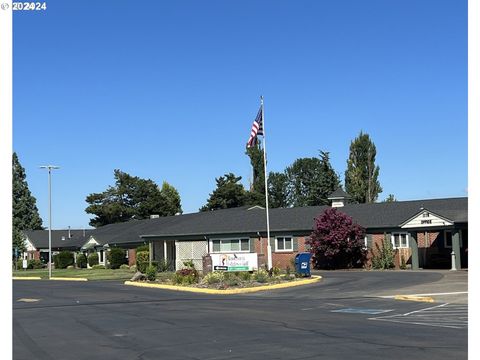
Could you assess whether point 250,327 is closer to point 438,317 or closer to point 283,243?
point 438,317

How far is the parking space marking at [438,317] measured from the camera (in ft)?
45.1

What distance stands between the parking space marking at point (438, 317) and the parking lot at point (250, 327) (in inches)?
0.9

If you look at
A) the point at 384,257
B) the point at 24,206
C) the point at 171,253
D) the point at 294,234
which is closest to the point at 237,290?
the point at 384,257

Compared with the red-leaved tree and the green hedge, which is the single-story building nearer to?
the red-leaved tree

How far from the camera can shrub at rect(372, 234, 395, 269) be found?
38625 millimetres

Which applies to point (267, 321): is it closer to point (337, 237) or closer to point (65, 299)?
point (65, 299)

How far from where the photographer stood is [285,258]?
43688mm

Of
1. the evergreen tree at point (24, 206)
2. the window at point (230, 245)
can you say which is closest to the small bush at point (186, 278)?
the window at point (230, 245)

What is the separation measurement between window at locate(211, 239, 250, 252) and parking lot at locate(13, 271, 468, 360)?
863 inches

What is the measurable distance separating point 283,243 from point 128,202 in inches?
2146

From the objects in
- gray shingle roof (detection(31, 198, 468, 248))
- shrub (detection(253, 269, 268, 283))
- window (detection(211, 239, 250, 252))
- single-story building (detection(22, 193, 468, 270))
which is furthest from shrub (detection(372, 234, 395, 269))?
shrub (detection(253, 269, 268, 283))

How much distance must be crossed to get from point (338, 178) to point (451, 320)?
7096 cm

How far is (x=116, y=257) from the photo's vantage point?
55.5 metres
